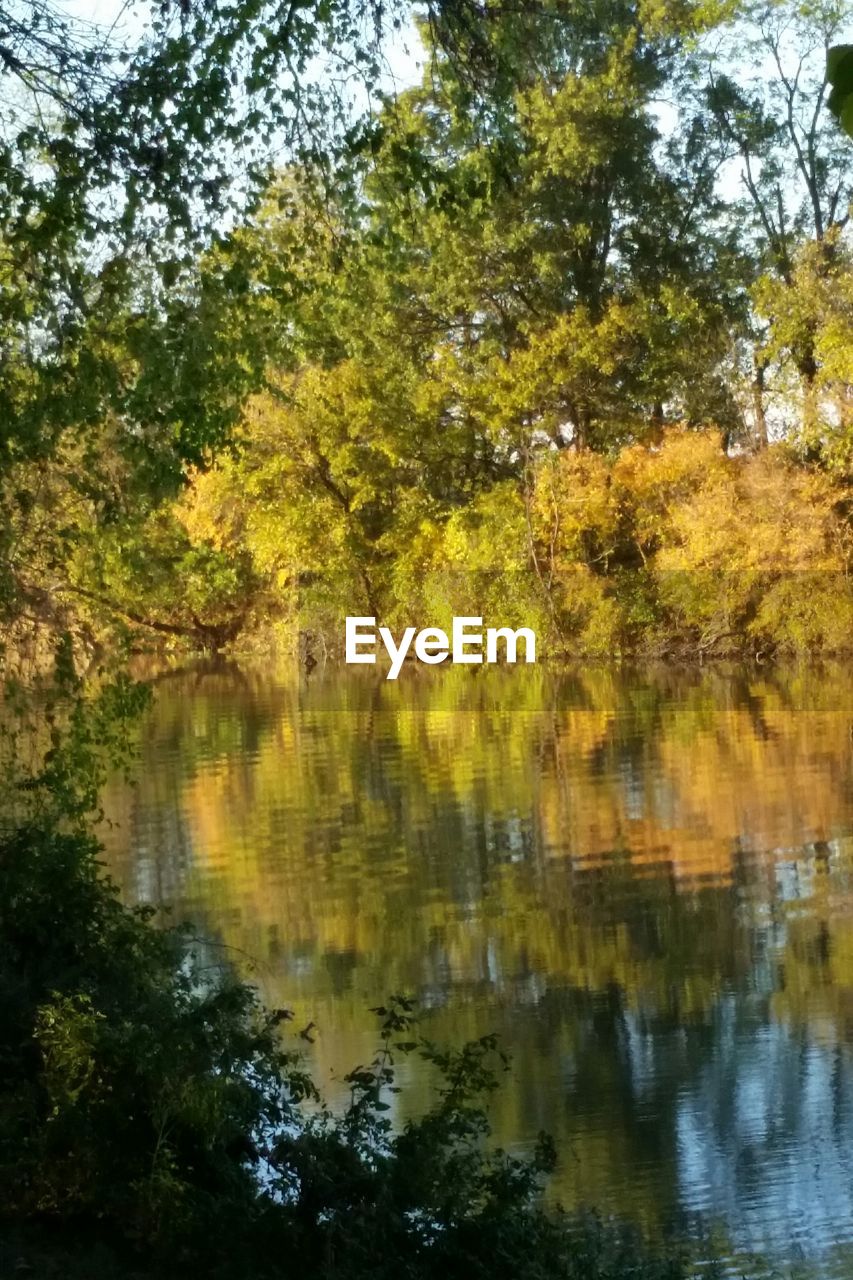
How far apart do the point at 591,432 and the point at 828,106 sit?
119 ft

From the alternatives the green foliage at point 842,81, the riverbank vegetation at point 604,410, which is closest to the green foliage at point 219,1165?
the green foliage at point 842,81

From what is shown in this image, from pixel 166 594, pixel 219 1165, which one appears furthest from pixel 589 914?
pixel 219 1165

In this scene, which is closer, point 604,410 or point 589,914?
point 589,914

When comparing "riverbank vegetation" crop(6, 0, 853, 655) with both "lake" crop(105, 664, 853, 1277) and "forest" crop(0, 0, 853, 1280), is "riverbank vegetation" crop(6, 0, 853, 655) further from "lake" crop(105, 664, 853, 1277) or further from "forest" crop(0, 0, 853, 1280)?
"forest" crop(0, 0, 853, 1280)

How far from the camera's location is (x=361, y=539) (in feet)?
135

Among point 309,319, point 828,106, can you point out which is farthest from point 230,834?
point 828,106

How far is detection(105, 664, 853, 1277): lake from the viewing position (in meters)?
7.66

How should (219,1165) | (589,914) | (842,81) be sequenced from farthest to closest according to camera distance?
1. (589,914)
2. (219,1165)
3. (842,81)

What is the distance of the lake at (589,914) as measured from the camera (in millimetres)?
7656

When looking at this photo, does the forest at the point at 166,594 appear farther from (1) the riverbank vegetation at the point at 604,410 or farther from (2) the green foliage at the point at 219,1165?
(1) the riverbank vegetation at the point at 604,410

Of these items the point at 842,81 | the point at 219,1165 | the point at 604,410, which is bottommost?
the point at 219,1165

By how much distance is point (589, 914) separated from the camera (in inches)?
489

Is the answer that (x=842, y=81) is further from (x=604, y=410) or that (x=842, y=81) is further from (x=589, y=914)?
(x=604, y=410)

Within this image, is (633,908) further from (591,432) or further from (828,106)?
(591,432)
